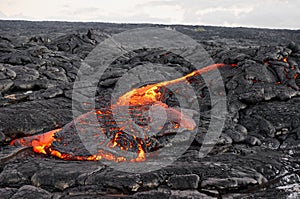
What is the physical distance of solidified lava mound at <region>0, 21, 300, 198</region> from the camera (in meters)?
9.15

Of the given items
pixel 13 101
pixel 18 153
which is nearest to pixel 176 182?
pixel 18 153

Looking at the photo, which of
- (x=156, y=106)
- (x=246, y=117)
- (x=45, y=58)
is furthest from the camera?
(x=45, y=58)

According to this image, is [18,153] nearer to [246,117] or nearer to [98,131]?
[98,131]

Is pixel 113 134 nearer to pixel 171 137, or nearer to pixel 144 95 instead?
pixel 171 137

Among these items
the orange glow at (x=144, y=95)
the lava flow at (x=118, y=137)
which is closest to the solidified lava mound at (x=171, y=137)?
the lava flow at (x=118, y=137)

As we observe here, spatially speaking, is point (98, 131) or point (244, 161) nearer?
point (244, 161)

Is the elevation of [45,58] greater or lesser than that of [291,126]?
greater

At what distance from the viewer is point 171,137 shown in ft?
40.1

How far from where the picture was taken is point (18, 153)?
37.8 feet

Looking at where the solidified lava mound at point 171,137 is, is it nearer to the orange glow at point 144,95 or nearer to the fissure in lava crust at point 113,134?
the fissure in lava crust at point 113,134

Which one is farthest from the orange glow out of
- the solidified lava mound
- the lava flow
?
the solidified lava mound

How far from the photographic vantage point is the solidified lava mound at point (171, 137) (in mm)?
9148

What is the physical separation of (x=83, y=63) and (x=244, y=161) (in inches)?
723

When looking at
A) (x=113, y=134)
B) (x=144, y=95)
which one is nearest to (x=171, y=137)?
(x=113, y=134)
